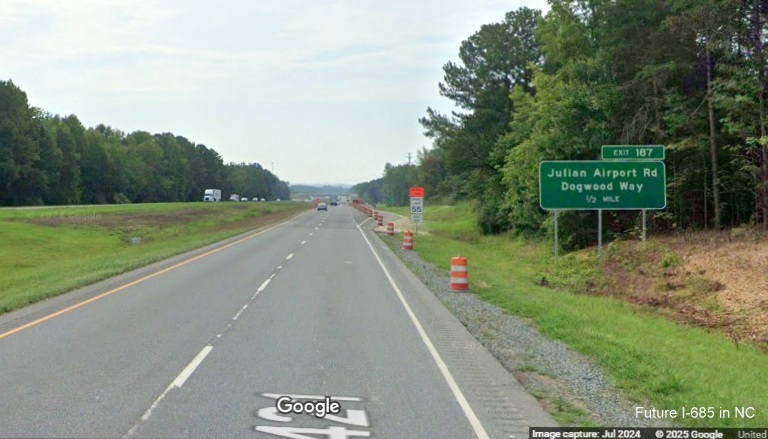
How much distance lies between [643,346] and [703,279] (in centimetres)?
853

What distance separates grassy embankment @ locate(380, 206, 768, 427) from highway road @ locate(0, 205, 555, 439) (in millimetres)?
1606

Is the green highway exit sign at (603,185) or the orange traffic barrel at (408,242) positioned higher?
the green highway exit sign at (603,185)

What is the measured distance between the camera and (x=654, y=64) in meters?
28.9

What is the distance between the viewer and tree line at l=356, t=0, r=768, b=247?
925 inches

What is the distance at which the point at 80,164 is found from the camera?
402 feet

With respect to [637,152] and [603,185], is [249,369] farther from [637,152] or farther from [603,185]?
[637,152]

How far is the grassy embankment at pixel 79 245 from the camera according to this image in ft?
69.5

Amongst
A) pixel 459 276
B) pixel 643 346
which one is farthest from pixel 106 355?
pixel 459 276

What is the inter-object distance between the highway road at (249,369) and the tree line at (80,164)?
294 ft

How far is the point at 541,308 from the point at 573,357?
16.5 ft

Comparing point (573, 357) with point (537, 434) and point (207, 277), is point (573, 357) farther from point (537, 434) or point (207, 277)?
point (207, 277)

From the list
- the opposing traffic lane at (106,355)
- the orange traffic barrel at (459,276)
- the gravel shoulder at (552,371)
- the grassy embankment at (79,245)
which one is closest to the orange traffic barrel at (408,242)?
the grassy embankment at (79,245)

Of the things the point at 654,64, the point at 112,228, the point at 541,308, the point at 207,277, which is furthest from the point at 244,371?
the point at 112,228

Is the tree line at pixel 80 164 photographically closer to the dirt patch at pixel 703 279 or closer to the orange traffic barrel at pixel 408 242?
the orange traffic barrel at pixel 408 242
